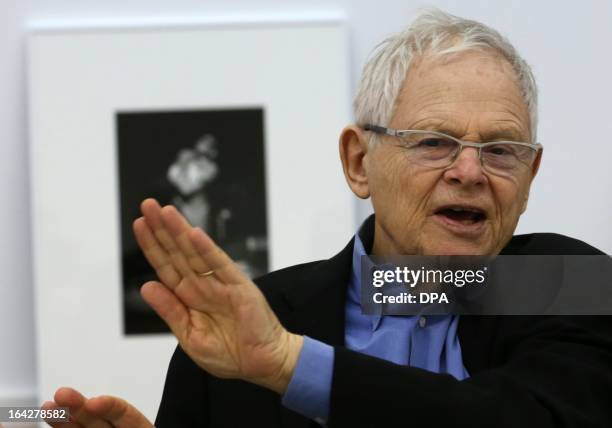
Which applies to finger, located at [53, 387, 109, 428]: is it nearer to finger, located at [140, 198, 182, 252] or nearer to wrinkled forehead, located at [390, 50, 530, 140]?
finger, located at [140, 198, 182, 252]

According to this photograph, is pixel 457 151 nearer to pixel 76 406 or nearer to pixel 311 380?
pixel 311 380

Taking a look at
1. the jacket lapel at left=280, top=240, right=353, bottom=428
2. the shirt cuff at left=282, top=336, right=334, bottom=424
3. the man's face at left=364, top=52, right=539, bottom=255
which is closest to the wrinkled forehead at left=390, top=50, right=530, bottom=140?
the man's face at left=364, top=52, right=539, bottom=255

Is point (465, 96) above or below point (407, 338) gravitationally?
above

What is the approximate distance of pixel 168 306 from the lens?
1049mm

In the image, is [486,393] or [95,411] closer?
[486,393]

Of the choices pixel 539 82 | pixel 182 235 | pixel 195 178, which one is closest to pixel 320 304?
pixel 182 235

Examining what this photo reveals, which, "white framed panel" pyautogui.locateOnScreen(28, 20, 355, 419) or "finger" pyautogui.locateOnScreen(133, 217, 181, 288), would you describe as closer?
"finger" pyautogui.locateOnScreen(133, 217, 181, 288)

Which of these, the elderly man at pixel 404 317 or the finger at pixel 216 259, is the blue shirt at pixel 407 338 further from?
the finger at pixel 216 259

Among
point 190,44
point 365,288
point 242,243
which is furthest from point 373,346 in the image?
point 190,44

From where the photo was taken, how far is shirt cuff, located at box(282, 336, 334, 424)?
40.1 inches

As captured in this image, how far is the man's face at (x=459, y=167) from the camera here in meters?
1.34

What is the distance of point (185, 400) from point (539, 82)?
1243 millimetres

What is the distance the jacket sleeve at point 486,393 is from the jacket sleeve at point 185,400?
472 millimetres

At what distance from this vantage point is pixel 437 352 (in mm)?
1338
